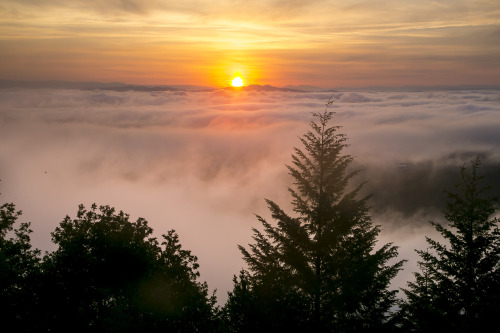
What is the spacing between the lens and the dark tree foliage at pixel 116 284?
14586mm

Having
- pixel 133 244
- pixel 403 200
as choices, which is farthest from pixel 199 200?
pixel 133 244

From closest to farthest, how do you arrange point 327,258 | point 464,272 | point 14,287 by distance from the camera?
1. point 14,287
2. point 327,258
3. point 464,272

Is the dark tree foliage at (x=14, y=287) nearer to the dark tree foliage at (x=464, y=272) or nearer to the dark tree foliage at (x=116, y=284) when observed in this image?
the dark tree foliage at (x=116, y=284)

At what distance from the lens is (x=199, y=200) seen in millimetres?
187000

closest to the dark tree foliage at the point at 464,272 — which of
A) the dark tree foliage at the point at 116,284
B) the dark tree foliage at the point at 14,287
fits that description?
the dark tree foliage at the point at 116,284

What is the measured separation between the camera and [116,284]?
17141mm

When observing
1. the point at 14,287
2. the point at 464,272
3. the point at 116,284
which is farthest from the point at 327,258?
the point at 14,287

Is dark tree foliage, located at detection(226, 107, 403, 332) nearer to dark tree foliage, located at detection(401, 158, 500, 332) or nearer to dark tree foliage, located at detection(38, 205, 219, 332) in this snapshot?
dark tree foliage, located at detection(401, 158, 500, 332)

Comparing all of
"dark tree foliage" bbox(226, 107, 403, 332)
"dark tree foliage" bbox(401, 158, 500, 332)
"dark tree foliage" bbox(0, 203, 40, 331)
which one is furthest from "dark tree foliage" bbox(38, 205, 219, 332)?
"dark tree foliage" bbox(401, 158, 500, 332)

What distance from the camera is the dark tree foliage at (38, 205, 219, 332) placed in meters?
14.6

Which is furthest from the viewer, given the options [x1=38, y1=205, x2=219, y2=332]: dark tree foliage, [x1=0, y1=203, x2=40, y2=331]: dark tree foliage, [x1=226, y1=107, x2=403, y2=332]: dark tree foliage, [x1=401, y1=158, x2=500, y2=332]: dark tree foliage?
[x1=401, y1=158, x2=500, y2=332]: dark tree foliage

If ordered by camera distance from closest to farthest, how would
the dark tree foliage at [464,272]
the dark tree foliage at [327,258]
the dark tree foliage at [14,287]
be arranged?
the dark tree foliage at [14,287] < the dark tree foliage at [327,258] < the dark tree foliage at [464,272]

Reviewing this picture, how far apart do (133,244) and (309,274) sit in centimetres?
862

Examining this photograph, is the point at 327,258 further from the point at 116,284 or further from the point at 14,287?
the point at 14,287
